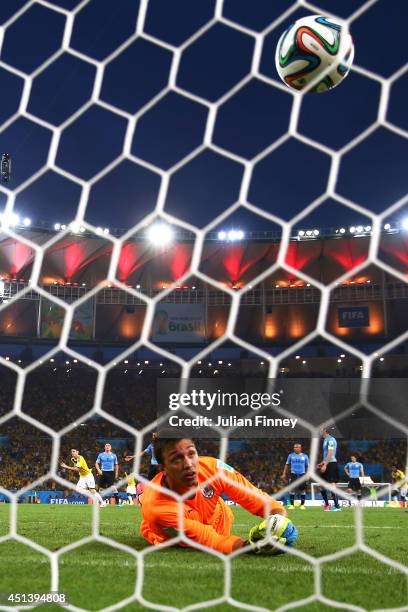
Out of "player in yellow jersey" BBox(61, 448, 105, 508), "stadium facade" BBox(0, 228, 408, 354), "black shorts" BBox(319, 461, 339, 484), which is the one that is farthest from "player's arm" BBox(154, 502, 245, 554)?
"stadium facade" BBox(0, 228, 408, 354)

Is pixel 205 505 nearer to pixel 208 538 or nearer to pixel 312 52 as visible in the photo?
pixel 208 538

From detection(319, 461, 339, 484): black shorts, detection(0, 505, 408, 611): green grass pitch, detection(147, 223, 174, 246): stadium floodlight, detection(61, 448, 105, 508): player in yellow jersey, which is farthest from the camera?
detection(147, 223, 174, 246): stadium floodlight

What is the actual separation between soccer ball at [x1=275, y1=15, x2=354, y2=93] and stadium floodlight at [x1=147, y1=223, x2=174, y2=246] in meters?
25.1

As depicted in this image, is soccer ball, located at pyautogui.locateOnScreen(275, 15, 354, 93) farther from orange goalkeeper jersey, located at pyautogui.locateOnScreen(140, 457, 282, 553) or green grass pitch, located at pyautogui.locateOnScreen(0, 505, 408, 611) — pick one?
green grass pitch, located at pyautogui.locateOnScreen(0, 505, 408, 611)

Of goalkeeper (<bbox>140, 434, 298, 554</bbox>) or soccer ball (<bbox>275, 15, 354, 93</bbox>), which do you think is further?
soccer ball (<bbox>275, 15, 354, 93</bbox>)

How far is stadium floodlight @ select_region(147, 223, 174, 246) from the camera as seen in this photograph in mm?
29439

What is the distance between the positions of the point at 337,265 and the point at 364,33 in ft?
83.9

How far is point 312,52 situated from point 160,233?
1005 inches

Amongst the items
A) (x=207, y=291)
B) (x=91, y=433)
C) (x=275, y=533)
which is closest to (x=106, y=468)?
(x=275, y=533)

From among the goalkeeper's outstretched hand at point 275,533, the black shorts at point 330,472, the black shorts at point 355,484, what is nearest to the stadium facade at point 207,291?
the black shorts at point 355,484

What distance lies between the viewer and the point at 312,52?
13.4ft

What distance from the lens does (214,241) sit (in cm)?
3120

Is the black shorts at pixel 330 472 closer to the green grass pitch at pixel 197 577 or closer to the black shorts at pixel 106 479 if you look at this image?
the black shorts at pixel 106 479

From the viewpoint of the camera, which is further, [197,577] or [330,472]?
[330,472]
